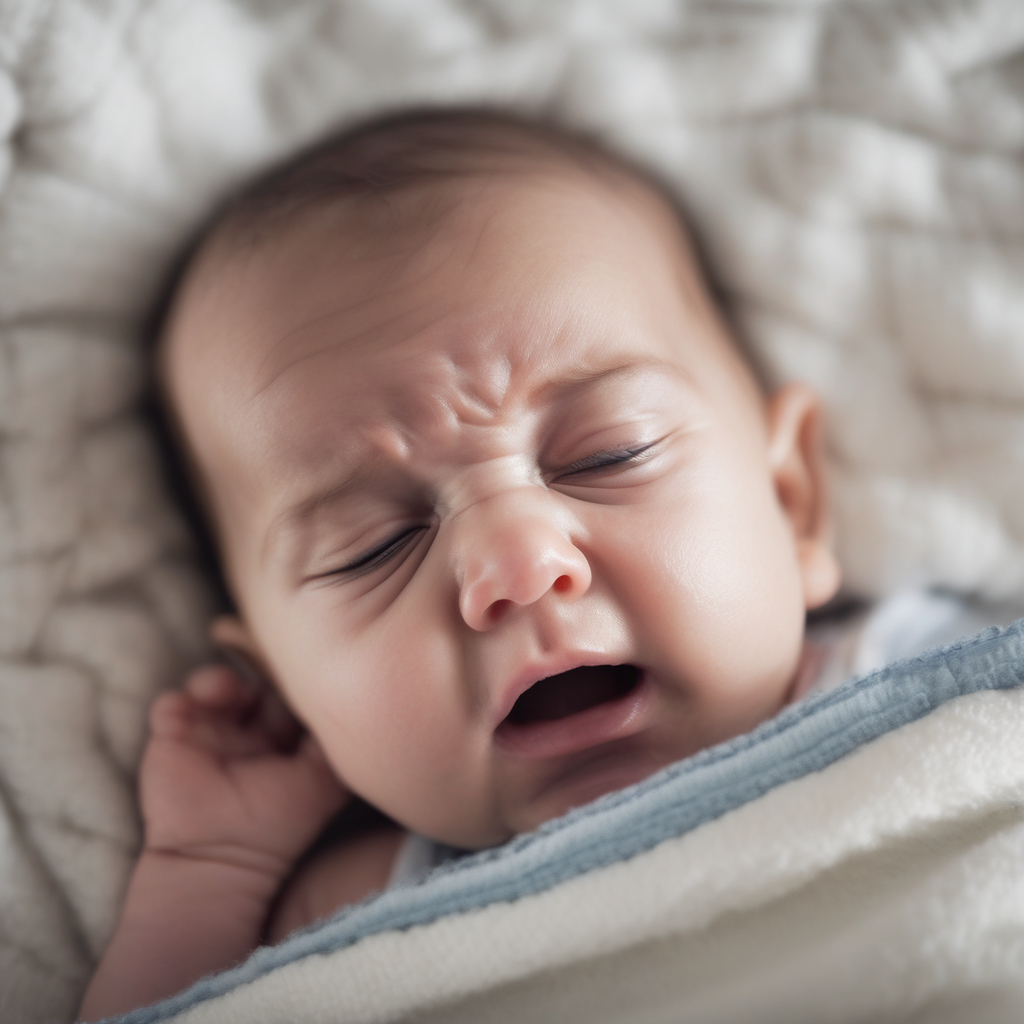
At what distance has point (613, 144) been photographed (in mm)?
1396

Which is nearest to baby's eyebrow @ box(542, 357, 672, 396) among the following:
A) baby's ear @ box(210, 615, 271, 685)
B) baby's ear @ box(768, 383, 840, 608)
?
baby's ear @ box(768, 383, 840, 608)

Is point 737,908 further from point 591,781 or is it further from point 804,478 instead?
point 804,478

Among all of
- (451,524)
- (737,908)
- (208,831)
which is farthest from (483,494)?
(208,831)

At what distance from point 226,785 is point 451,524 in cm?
48

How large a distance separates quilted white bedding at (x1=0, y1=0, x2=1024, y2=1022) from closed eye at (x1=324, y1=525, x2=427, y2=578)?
1.19 ft

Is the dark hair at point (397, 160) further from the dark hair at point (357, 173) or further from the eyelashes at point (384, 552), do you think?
the eyelashes at point (384, 552)

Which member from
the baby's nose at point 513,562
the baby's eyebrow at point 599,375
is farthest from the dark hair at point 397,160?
the baby's nose at point 513,562

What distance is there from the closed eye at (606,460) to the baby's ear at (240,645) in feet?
1.58

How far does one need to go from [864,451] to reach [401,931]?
2.86 feet

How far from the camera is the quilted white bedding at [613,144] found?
1.24m

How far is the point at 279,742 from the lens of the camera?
1.34m

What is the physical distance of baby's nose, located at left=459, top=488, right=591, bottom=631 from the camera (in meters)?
0.90

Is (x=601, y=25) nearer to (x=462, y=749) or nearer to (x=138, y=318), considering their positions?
(x=138, y=318)

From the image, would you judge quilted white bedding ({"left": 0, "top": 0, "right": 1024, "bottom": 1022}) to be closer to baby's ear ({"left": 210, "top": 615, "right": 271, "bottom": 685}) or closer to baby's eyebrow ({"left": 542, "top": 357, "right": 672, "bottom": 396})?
baby's ear ({"left": 210, "top": 615, "right": 271, "bottom": 685})
